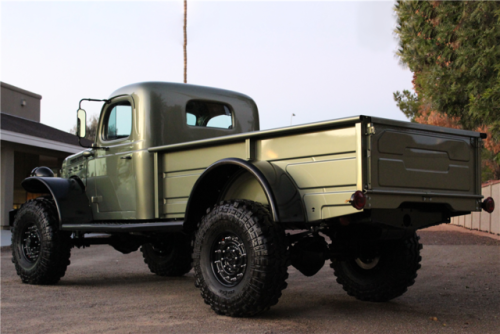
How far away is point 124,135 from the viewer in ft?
23.9

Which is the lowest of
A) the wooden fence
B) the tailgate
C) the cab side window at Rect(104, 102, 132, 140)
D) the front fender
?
the wooden fence

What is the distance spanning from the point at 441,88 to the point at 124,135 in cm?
1111

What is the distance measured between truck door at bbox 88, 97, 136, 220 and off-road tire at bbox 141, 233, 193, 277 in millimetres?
1249

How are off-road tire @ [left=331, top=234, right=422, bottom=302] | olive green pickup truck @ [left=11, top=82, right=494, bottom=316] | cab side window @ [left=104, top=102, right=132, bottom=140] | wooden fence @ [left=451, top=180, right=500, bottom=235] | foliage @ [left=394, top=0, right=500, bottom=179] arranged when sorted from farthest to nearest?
wooden fence @ [left=451, top=180, right=500, bottom=235], foliage @ [left=394, top=0, right=500, bottom=179], cab side window @ [left=104, top=102, right=132, bottom=140], off-road tire @ [left=331, top=234, right=422, bottom=302], olive green pickup truck @ [left=11, top=82, right=494, bottom=316]

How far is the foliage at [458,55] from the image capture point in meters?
13.2

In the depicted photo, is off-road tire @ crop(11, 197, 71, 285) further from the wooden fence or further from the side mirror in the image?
the wooden fence

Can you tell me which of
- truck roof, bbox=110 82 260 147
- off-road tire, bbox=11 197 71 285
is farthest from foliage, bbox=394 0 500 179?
off-road tire, bbox=11 197 71 285

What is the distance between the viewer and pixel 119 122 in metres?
7.47

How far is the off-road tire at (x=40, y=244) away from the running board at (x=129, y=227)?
300 mm

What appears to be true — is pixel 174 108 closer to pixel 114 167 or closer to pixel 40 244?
pixel 114 167

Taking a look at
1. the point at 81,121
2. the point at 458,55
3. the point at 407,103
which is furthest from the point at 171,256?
the point at 407,103

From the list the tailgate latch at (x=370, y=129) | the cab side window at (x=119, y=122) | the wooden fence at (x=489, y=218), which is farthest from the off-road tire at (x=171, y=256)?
the wooden fence at (x=489, y=218)

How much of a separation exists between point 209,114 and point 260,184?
277 cm

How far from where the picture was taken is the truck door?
22.9ft
